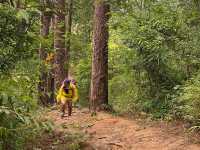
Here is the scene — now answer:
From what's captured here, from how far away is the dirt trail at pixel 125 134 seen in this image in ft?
35.0

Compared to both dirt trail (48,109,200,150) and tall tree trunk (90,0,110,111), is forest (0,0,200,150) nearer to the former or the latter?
tall tree trunk (90,0,110,111)

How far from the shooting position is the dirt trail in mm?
10656

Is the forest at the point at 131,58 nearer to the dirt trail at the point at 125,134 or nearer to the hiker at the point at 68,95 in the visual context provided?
the dirt trail at the point at 125,134

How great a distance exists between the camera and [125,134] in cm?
1204

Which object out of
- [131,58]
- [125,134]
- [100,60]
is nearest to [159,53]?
[100,60]

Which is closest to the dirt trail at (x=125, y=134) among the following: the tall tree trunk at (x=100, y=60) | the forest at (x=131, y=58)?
the forest at (x=131, y=58)

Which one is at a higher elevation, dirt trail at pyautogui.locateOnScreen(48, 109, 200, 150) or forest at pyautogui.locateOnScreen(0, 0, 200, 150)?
forest at pyautogui.locateOnScreen(0, 0, 200, 150)

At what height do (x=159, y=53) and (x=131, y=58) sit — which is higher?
(x=159, y=53)

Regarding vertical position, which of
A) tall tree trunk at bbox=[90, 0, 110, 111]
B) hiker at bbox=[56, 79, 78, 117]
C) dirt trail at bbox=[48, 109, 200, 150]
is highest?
tall tree trunk at bbox=[90, 0, 110, 111]

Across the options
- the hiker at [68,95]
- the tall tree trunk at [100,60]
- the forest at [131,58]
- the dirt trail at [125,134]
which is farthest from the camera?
the tall tree trunk at [100,60]

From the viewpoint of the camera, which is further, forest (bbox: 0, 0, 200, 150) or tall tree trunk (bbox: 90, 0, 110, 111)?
tall tree trunk (bbox: 90, 0, 110, 111)

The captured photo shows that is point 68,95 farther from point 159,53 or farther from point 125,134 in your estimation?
point 125,134

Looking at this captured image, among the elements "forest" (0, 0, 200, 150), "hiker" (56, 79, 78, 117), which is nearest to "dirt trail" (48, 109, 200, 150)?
"forest" (0, 0, 200, 150)

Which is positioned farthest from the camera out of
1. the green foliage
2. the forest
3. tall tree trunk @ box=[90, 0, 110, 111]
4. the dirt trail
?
tall tree trunk @ box=[90, 0, 110, 111]
